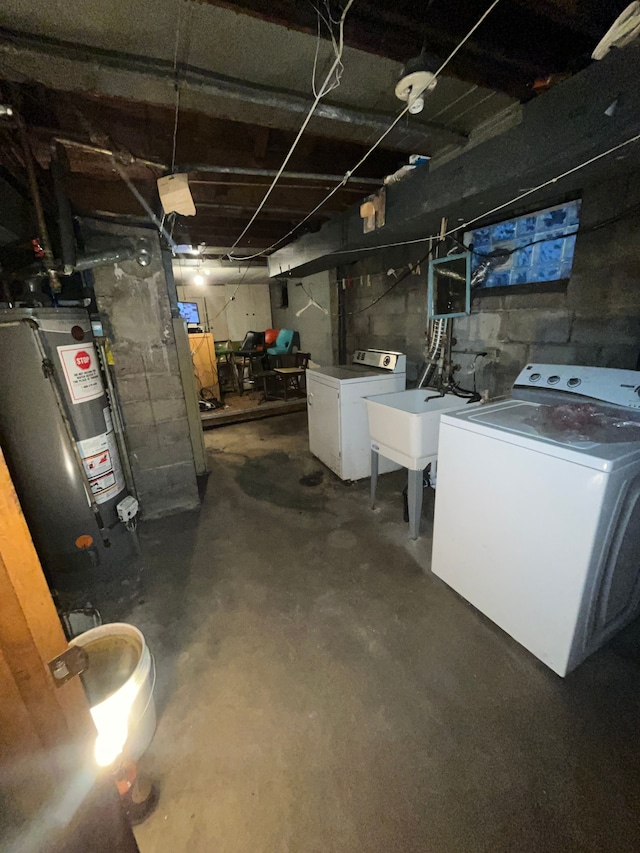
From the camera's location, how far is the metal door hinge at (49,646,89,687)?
0.71 meters

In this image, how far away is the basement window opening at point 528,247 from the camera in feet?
6.04

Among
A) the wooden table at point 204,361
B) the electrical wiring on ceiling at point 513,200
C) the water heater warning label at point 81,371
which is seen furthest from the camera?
the wooden table at point 204,361

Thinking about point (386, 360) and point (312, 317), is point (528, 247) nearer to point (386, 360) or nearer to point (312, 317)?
point (386, 360)

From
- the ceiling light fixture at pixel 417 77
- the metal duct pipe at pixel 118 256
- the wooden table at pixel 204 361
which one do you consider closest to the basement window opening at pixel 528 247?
the ceiling light fixture at pixel 417 77

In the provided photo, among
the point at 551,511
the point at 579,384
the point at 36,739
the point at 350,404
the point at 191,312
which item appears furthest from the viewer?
the point at 191,312

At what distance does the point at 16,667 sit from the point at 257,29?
1871mm

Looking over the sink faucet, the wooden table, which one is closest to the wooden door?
the sink faucet

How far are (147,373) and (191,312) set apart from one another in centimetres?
482

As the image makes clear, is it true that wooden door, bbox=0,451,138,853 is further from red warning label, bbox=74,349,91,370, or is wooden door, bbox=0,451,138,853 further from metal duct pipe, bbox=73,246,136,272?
metal duct pipe, bbox=73,246,136,272

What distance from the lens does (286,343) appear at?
6.11m

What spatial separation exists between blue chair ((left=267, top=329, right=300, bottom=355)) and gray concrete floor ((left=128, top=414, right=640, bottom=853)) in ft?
15.2

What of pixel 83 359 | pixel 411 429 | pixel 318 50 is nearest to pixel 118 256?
pixel 83 359

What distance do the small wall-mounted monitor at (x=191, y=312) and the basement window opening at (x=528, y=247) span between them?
5651 mm

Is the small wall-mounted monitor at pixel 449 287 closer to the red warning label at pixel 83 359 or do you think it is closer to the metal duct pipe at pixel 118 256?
the metal duct pipe at pixel 118 256
